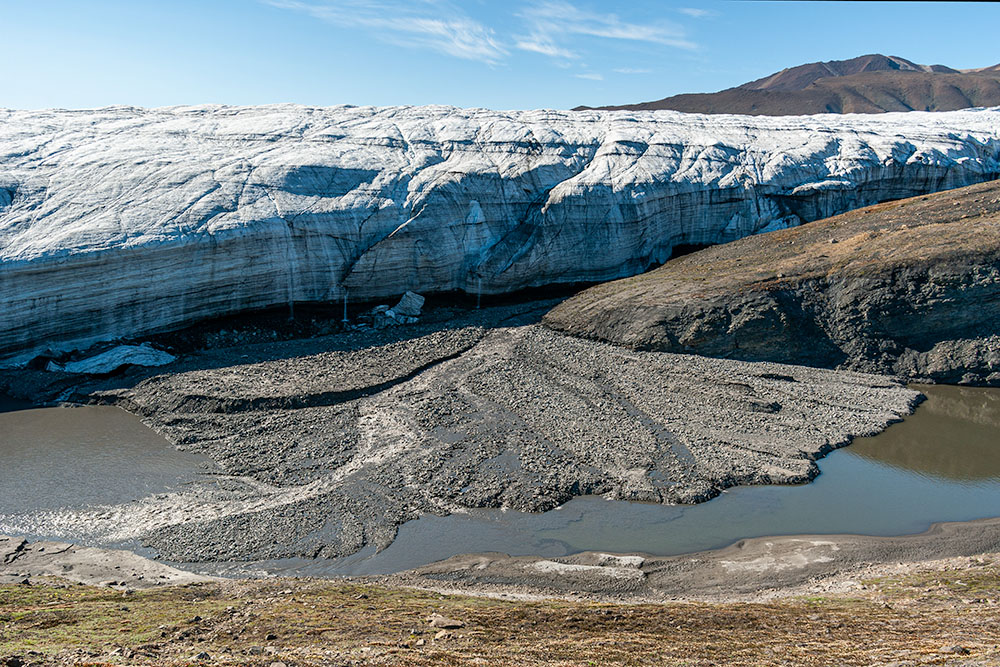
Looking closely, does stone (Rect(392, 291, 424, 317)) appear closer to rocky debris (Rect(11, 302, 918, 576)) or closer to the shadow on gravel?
the shadow on gravel

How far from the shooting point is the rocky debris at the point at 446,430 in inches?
675

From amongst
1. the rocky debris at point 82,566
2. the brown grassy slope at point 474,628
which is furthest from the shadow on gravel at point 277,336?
the brown grassy slope at point 474,628

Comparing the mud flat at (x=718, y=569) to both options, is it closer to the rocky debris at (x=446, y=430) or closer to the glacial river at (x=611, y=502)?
the glacial river at (x=611, y=502)

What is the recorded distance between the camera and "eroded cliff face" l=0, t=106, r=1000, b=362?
2864 centimetres

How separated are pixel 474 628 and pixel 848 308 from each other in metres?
24.3

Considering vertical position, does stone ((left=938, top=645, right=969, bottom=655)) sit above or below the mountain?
below

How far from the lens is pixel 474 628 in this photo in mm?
10867

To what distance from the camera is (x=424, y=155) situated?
39406 millimetres

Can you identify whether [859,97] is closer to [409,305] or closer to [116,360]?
[409,305]

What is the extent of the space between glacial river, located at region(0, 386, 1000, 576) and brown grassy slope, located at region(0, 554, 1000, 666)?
3163 mm

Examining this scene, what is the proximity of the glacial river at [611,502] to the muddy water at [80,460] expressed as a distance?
0.15 feet

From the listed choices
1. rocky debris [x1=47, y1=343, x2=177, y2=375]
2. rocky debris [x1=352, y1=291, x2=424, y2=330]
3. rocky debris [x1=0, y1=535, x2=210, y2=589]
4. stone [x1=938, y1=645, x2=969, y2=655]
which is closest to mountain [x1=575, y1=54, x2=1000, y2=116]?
rocky debris [x1=352, y1=291, x2=424, y2=330]

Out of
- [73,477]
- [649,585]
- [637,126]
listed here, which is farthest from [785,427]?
[637,126]

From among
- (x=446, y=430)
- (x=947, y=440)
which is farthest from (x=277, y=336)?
(x=947, y=440)
